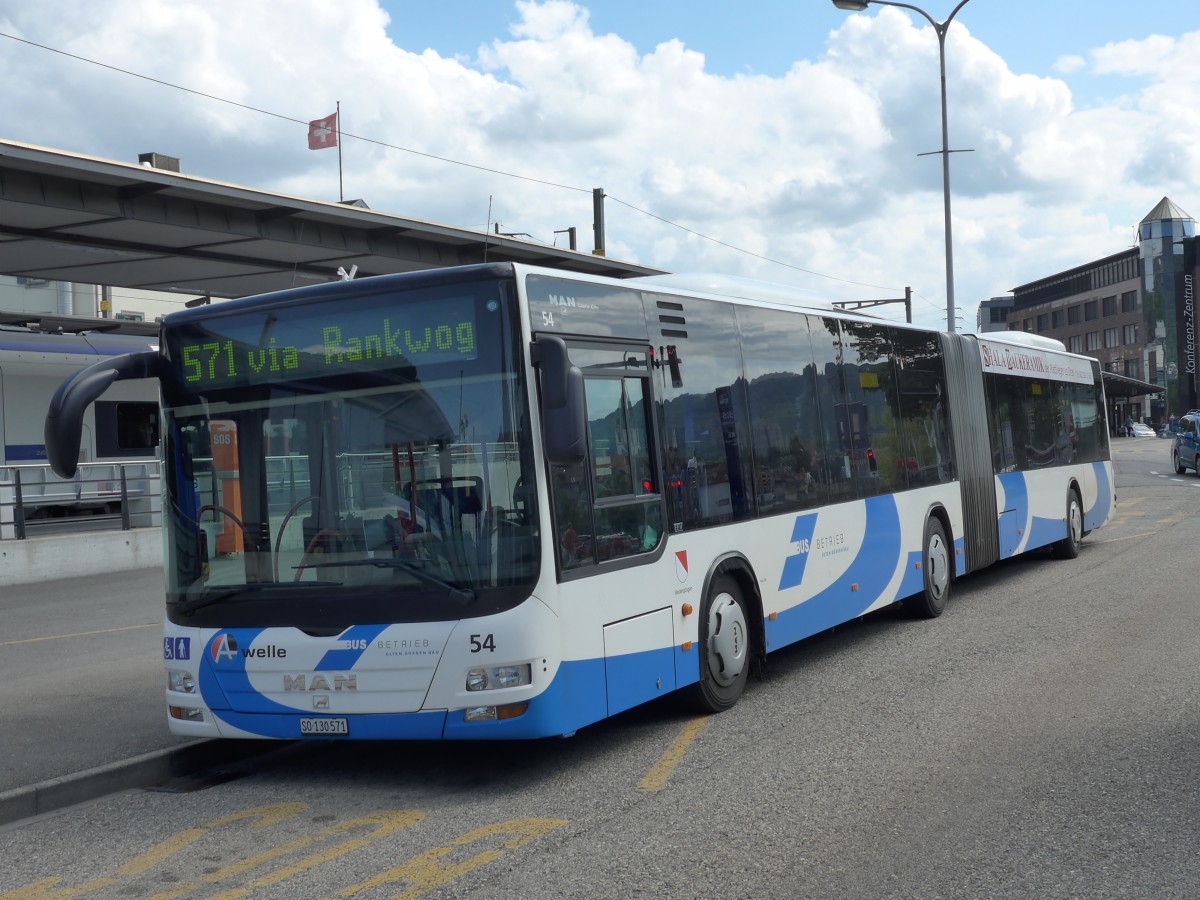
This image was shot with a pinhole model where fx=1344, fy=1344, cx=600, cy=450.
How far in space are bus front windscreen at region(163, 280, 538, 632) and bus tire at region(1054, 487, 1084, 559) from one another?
12.7 metres

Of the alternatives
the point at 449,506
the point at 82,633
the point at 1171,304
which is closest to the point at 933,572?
the point at 449,506

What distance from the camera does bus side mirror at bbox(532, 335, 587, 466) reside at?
6543 millimetres

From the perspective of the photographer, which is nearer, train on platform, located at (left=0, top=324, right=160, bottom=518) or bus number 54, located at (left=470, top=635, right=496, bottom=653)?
bus number 54, located at (left=470, top=635, right=496, bottom=653)

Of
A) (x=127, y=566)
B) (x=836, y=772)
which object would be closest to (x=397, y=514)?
(x=836, y=772)

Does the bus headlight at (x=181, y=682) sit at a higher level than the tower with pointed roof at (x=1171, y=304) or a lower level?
lower

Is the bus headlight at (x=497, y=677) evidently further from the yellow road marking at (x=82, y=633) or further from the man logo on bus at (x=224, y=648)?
the yellow road marking at (x=82, y=633)

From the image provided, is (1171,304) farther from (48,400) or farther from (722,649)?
(722,649)

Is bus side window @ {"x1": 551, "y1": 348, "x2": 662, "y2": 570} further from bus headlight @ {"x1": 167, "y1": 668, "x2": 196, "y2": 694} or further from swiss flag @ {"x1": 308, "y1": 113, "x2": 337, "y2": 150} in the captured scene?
swiss flag @ {"x1": 308, "y1": 113, "x2": 337, "y2": 150}

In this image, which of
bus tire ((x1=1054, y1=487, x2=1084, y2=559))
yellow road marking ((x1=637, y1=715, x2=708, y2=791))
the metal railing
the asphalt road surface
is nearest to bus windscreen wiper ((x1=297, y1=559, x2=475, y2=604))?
the asphalt road surface

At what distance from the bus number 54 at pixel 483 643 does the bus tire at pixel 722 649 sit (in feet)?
6.33

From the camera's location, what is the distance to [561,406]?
6590 millimetres

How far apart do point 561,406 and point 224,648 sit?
2.39 m

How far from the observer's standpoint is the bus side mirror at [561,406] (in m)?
6.54

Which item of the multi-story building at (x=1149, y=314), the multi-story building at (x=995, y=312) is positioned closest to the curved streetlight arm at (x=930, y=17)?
the multi-story building at (x=1149, y=314)
